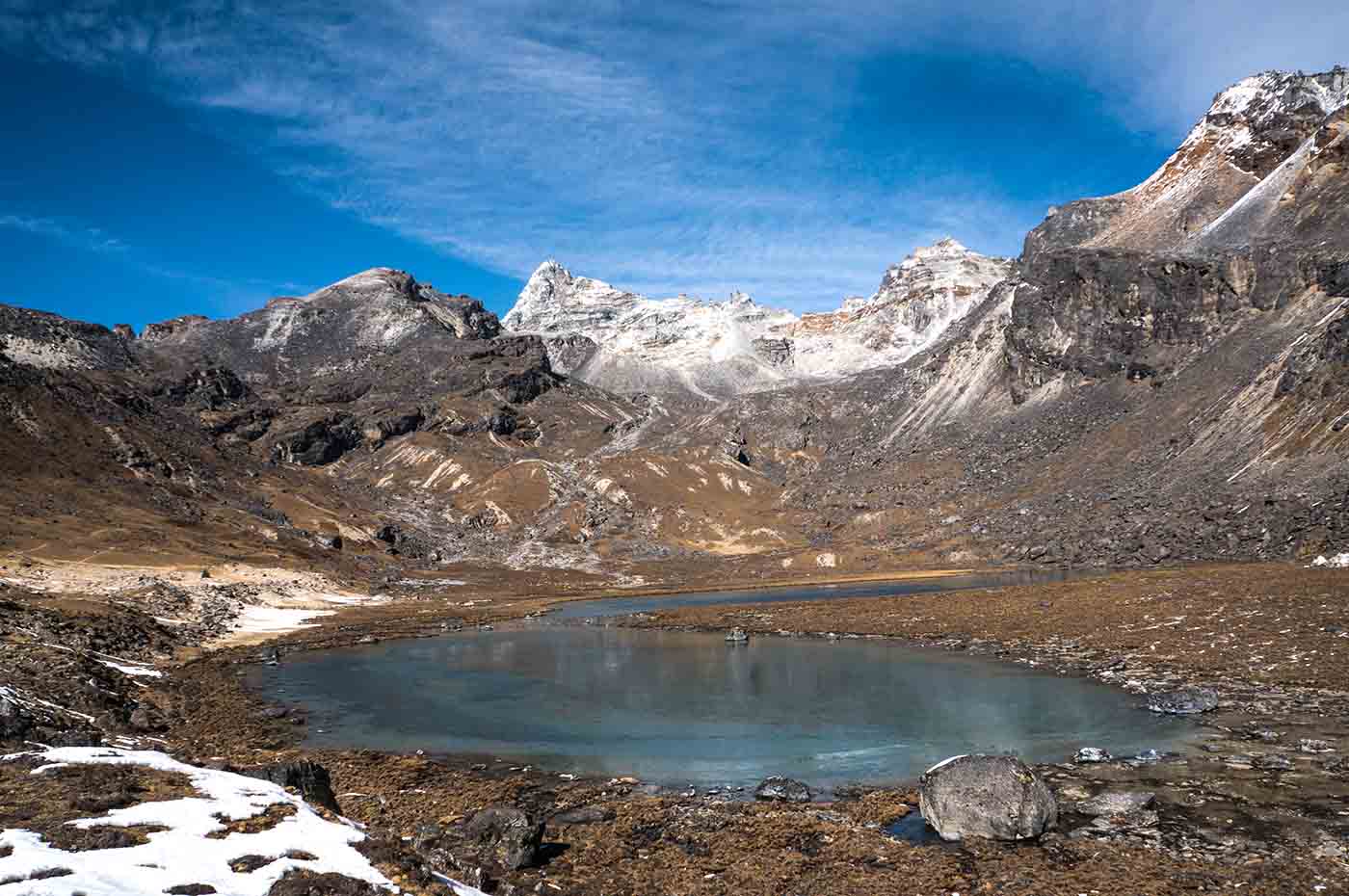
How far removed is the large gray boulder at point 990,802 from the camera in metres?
20.4

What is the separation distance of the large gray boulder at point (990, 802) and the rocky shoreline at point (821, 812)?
48 cm

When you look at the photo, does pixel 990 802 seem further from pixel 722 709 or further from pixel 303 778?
pixel 722 709

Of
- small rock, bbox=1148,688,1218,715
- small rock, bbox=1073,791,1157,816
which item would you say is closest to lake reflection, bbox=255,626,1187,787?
small rock, bbox=1148,688,1218,715

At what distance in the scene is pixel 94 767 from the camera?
20719 mm

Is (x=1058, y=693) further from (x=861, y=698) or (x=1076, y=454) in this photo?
(x=1076, y=454)

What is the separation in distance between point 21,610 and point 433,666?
80.8 ft

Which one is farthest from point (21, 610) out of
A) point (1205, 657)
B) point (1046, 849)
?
point (1205, 657)

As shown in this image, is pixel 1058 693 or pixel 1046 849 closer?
pixel 1046 849

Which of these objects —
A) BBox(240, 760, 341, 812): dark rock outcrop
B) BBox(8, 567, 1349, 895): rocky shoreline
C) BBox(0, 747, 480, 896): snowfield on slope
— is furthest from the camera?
BBox(240, 760, 341, 812): dark rock outcrop

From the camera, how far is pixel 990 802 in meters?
20.8

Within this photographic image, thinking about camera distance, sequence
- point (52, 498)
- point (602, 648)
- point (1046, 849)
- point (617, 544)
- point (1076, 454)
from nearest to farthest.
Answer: point (1046, 849), point (602, 648), point (52, 498), point (1076, 454), point (617, 544)

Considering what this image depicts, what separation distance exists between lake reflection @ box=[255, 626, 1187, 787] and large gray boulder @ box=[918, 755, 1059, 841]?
19.0 feet

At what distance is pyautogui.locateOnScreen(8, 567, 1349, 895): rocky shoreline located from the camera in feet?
59.8

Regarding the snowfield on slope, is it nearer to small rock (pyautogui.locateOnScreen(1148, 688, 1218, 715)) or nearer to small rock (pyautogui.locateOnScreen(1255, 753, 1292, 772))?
small rock (pyautogui.locateOnScreen(1255, 753, 1292, 772))
